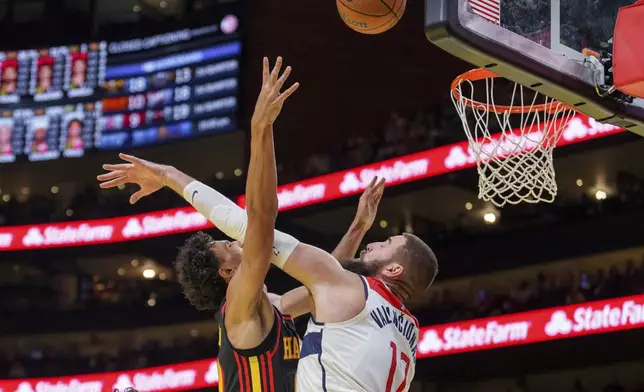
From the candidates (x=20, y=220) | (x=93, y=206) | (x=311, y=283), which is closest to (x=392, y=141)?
(x=93, y=206)

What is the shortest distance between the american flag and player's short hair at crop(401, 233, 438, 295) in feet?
3.33

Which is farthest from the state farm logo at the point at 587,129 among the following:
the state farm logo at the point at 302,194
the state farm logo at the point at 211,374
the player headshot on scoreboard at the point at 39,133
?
the player headshot on scoreboard at the point at 39,133

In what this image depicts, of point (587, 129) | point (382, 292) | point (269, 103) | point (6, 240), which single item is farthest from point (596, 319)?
point (6, 240)

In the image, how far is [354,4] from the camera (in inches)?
181

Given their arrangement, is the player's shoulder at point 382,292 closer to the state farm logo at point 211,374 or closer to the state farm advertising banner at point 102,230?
the state farm logo at point 211,374

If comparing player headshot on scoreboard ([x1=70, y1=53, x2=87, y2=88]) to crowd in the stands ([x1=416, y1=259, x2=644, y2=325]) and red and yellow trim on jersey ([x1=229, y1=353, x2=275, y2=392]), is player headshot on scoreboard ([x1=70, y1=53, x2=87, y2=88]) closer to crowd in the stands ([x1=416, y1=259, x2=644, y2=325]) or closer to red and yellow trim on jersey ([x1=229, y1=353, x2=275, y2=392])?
crowd in the stands ([x1=416, y1=259, x2=644, y2=325])

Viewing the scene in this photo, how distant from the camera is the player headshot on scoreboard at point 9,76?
1505cm

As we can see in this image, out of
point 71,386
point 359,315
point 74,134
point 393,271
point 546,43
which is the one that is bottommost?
point 359,315

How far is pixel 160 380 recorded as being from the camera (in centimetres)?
1489

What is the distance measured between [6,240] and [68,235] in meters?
1.19

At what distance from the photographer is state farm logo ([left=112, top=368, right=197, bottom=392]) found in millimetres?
14633

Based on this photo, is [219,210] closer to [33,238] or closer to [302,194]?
[302,194]

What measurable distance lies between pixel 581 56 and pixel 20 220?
14.6 metres

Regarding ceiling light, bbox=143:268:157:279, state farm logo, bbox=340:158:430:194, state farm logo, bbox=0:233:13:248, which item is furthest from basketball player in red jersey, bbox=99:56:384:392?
ceiling light, bbox=143:268:157:279
